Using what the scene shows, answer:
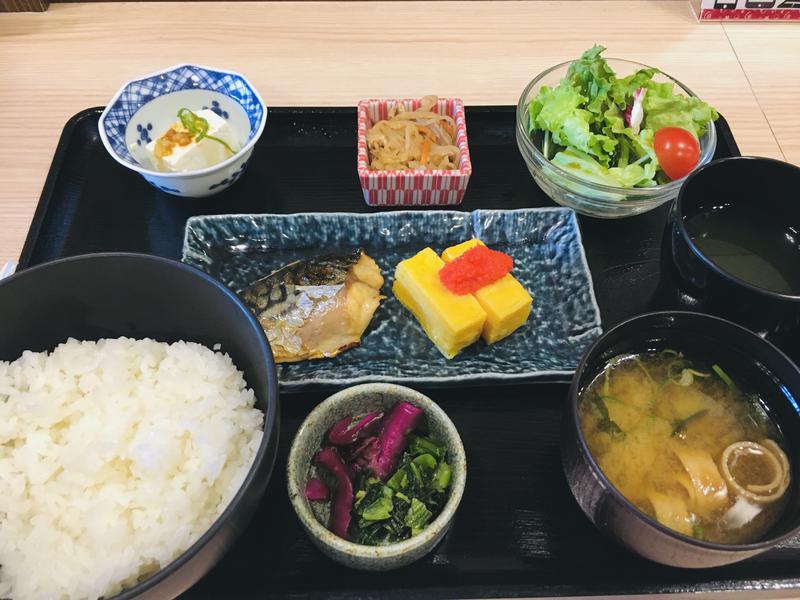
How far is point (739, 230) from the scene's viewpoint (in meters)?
1.84

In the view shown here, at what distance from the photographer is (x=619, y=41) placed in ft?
9.15

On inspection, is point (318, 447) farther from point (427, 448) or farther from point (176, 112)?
point (176, 112)

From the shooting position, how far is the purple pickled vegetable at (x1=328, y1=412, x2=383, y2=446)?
1502mm

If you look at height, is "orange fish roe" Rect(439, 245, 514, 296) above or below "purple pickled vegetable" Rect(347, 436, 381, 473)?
above

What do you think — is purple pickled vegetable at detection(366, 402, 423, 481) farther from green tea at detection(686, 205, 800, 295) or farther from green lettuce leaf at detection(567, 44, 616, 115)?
green lettuce leaf at detection(567, 44, 616, 115)

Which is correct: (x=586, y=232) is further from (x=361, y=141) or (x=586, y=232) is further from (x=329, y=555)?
(x=329, y=555)

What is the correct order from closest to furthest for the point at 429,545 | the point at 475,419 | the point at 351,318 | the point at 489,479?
the point at 429,545 → the point at 489,479 → the point at 475,419 → the point at 351,318

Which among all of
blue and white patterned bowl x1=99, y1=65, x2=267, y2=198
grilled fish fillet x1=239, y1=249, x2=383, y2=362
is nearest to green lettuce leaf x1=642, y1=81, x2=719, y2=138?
grilled fish fillet x1=239, y1=249, x2=383, y2=362

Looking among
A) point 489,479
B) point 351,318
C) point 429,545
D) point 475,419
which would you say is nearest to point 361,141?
point 351,318

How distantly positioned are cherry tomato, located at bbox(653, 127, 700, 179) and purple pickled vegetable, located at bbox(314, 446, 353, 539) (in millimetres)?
1394

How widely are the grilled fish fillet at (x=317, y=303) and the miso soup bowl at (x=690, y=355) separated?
2.29 feet

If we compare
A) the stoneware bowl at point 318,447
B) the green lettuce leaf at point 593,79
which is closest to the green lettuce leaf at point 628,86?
the green lettuce leaf at point 593,79

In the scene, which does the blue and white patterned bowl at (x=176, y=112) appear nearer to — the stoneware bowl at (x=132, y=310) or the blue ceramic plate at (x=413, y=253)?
the blue ceramic plate at (x=413, y=253)

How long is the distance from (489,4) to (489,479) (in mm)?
2243
